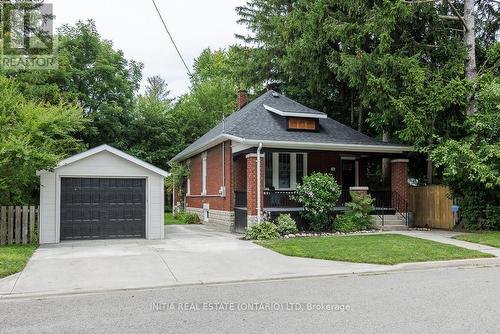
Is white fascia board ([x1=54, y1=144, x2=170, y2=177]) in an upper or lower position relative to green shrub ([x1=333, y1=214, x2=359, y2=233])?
upper

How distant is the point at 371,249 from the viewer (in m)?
11.6

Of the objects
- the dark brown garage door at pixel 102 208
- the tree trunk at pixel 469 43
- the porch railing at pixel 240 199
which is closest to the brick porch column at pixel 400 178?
the tree trunk at pixel 469 43

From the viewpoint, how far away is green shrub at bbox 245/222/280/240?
14.5 metres

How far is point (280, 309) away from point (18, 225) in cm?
1026

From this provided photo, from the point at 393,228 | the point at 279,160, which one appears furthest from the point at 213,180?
the point at 393,228

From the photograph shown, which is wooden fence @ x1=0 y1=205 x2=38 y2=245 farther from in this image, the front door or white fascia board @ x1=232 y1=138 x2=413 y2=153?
the front door

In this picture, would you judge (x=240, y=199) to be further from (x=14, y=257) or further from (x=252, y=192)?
(x=14, y=257)

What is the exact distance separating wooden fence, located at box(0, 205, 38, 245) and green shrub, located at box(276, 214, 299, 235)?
25.7ft

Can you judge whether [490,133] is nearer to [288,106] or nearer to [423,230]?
[423,230]

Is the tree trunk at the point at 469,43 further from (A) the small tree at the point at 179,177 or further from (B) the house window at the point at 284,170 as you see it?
(A) the small tree at the point at 179,177

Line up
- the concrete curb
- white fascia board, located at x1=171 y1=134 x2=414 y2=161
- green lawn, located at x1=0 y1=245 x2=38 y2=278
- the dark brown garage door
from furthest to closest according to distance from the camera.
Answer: white fascia board, located at x1=171 y1=134 x2=414 y2=161
the dark brown garage door
green lawn, located at x1=0 y1=245 x2=38 y2=278
the concrete curb

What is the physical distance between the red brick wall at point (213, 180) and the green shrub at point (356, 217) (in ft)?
15.2

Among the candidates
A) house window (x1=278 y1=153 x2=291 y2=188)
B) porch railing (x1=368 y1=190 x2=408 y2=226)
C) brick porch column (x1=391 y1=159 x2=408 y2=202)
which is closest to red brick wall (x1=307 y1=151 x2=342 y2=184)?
house window (x1=278 y1=153 x2=291 y2=188)

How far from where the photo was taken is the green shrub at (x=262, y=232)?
14.5 meters
